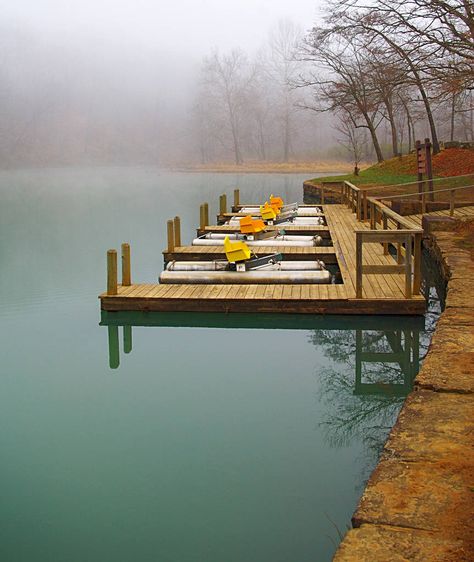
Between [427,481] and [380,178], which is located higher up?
[380,178]

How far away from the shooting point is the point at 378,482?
12.9ft

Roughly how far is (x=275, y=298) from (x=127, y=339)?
2093mm

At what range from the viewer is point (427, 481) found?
3891 millimetres

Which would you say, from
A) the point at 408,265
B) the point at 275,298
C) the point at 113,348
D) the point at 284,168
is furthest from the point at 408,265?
the point at 284,168

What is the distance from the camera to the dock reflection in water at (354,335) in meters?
8.28

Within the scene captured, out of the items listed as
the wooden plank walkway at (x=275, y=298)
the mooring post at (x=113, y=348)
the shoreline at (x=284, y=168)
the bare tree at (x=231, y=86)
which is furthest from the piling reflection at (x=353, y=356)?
the bare tree at (x=231, y=86)

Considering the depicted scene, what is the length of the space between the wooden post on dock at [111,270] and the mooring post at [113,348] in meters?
0.55

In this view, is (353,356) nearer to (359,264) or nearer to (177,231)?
(359,264)

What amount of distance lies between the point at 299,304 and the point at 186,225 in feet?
44.4

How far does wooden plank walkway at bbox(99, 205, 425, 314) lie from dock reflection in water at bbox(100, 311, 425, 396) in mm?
149

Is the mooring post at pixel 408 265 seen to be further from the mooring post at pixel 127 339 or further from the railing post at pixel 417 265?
the mooring post at pixel 127 339

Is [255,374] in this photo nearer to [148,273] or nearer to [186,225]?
[148,273]

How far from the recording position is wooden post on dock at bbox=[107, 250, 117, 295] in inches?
411

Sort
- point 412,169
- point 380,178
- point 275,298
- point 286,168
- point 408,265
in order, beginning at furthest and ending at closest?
1. point 286,168
2. point 412,169
3. point 380,178
4. point 275,298
5. point 408,265
